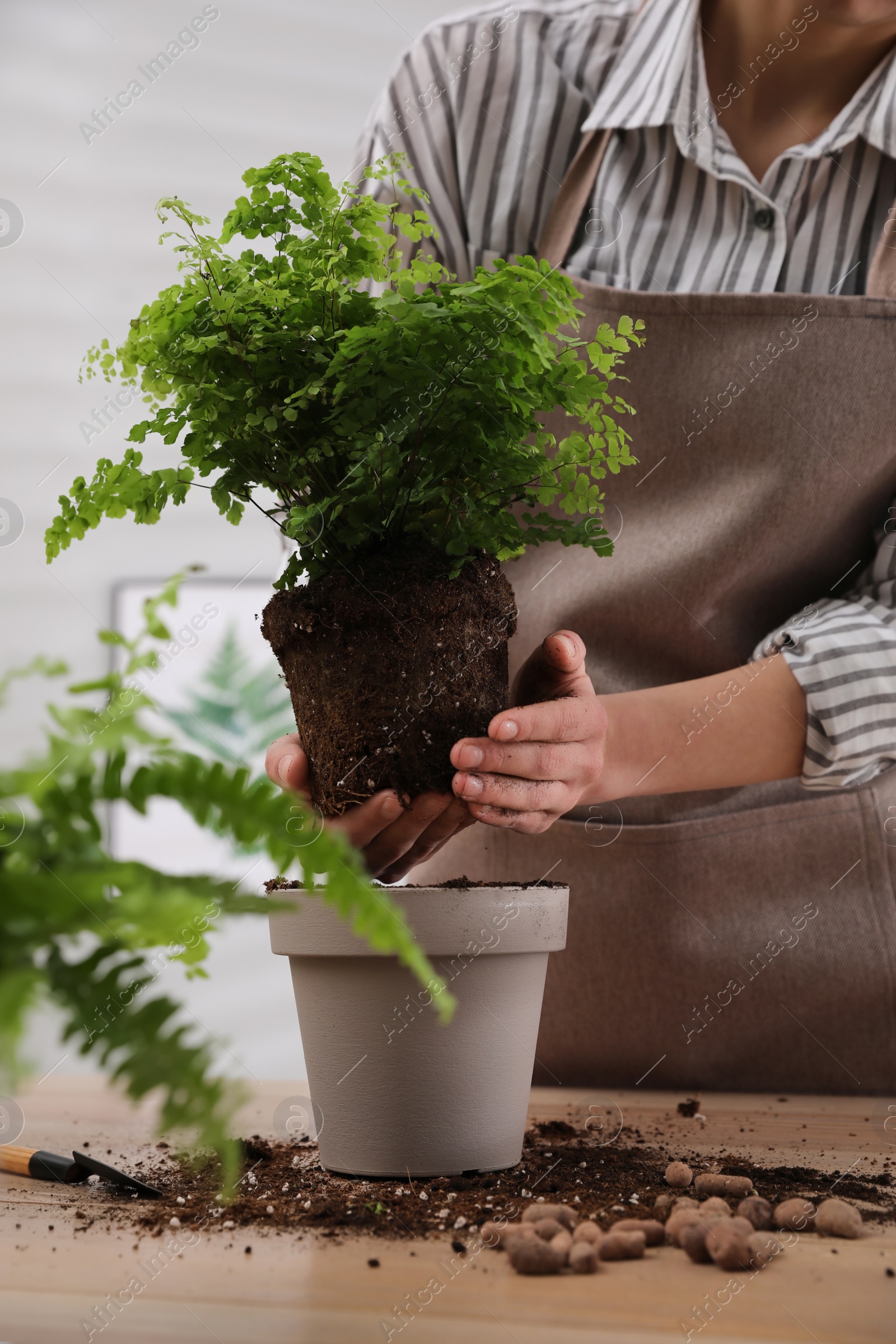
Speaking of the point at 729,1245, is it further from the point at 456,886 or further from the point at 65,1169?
the point at 65,1169

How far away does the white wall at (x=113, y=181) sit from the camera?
3.02m

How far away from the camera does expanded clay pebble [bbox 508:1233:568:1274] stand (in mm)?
538

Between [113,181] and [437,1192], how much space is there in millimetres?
3227

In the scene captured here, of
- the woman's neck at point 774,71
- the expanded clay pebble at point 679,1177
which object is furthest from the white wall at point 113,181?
the expanded clay pebble at point 679,1177

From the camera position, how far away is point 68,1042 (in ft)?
1.31

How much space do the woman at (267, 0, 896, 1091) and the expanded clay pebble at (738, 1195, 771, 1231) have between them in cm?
52

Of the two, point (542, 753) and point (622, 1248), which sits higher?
point (542, 753)

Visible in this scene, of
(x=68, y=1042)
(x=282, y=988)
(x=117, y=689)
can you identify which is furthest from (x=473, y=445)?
(x=282, y=988)

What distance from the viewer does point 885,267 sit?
1.12 metres

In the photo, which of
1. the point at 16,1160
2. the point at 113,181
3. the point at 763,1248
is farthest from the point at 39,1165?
the point at 113,181

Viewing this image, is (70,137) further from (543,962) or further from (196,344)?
(543,962)

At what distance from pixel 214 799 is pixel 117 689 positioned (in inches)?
3.4

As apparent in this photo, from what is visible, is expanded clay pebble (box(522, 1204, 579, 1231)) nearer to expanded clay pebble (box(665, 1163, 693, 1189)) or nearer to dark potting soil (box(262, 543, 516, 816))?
expanded clay pebble (box(665, 1163, 693, 1189))

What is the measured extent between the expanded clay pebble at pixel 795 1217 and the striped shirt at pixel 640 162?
614mm
